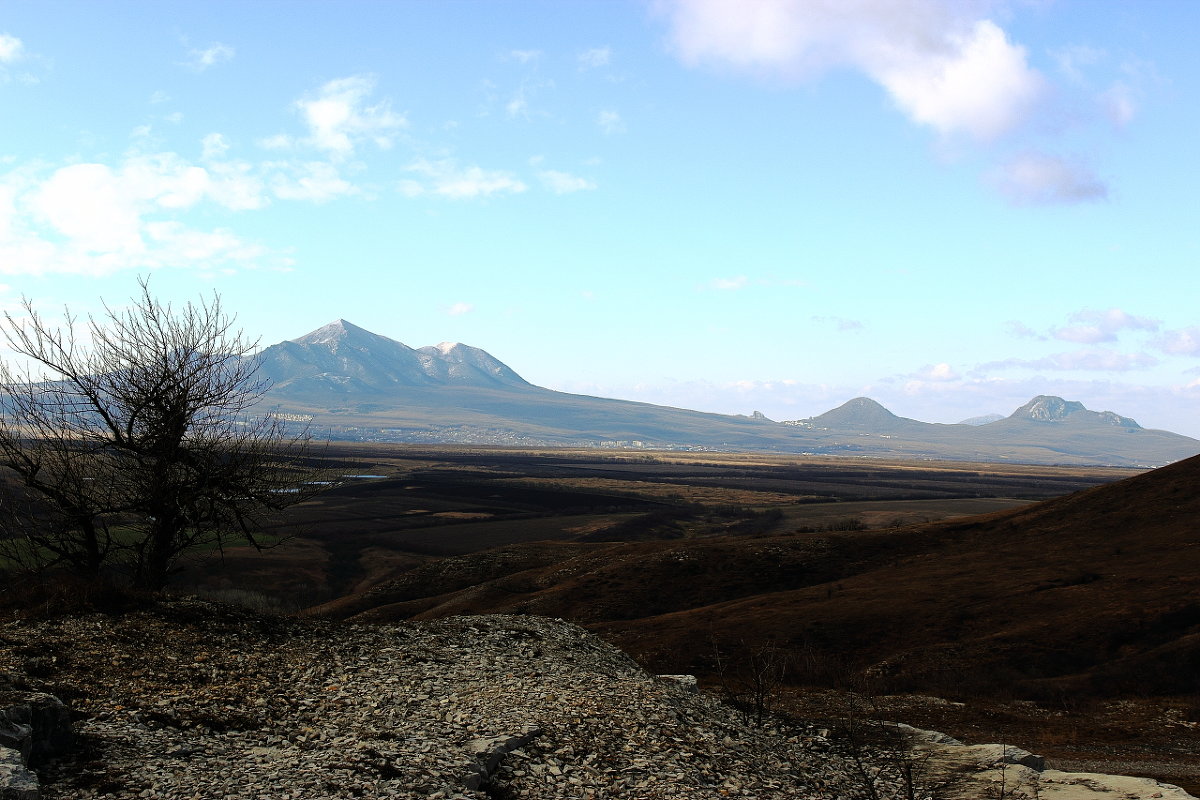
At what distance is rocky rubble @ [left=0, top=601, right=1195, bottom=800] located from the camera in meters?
14.9

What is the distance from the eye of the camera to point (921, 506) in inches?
6220

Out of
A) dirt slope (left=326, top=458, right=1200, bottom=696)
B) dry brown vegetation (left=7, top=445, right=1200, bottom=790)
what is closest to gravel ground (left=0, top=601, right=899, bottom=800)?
dry brown vegetation (left=7, top=445, right=1200, bottom=790)

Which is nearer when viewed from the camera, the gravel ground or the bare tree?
the gravel ground

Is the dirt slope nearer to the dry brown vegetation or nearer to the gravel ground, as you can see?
the dry brown vegetation

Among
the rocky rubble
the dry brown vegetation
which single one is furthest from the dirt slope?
the rocky rubble

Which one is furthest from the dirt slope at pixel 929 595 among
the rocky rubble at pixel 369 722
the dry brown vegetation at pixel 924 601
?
the rocky rubble at pixel 369 722

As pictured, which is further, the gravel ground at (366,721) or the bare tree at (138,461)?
the bare tree at (138,461)

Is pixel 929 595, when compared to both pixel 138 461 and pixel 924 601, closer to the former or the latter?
pixel 924 601

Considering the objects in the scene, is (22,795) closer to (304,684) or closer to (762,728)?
(304,684)

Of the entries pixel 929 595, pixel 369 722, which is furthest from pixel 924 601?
pixel 369 722

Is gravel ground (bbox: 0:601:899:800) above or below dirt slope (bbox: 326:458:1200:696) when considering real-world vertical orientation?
above

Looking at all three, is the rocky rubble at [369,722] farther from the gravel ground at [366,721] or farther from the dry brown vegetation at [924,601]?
the dry brown vegetation at [924,601]

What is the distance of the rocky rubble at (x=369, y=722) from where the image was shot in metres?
14.9

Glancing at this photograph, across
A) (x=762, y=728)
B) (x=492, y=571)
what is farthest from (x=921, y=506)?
(x=762, y=728)
